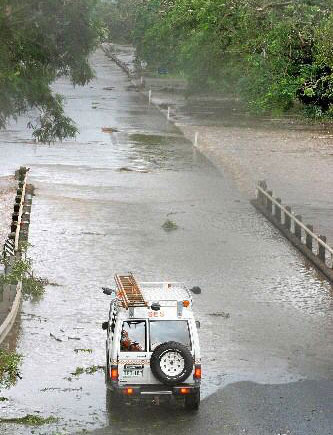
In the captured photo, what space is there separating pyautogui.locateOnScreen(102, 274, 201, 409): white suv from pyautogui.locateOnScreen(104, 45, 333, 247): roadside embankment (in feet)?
62.5

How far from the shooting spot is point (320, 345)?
2372 cm

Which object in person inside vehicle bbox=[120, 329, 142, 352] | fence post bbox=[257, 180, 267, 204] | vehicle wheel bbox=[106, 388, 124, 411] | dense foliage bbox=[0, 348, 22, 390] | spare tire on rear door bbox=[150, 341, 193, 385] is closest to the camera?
spare tire on rear door bbox=[150, 341, 193, 385]

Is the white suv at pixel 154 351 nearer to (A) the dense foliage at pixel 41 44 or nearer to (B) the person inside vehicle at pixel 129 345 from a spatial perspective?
(B) the person inside vehicle at pixel 129 345

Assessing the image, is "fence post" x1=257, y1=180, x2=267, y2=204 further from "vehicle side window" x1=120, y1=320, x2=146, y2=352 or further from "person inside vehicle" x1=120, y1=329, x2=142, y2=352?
"person inside vehicle" x1=120, y1=329, x2=142, y2=352

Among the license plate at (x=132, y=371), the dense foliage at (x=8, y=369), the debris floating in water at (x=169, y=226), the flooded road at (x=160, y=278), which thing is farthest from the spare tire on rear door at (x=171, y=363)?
the debris floating in water at (x=169, y=226)

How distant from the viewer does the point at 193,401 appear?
17797mm

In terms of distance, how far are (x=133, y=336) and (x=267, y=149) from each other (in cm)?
4219

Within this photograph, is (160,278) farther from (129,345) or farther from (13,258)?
(129,345)

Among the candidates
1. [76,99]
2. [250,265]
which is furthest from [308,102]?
[76,99]

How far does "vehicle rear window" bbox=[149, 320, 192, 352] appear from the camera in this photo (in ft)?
57.8

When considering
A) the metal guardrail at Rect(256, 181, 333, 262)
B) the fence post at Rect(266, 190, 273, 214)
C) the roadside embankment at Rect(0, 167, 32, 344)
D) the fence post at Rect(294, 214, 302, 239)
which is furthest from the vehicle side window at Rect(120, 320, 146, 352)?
the fence post at Rect(266, 190, 273, 214)

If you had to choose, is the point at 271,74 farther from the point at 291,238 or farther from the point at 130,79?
the point at 130,79

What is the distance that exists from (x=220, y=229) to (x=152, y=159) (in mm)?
17880

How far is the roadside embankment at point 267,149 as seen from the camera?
4509 cm
